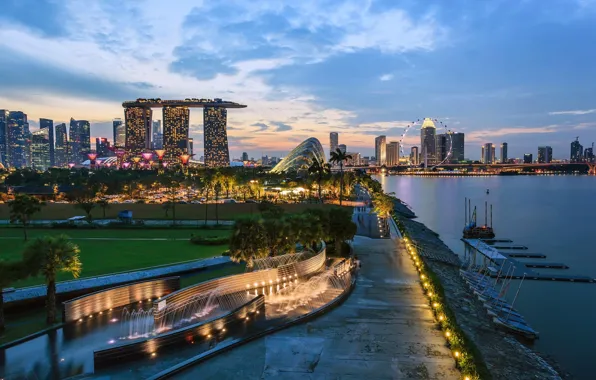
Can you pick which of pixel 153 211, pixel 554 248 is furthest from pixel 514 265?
pixel 153 211

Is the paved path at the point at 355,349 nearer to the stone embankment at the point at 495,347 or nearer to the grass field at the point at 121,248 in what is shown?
the stone embankment at the point at 495,347

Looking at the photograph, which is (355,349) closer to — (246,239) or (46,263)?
(246,239)

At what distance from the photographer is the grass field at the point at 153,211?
46.0 meters

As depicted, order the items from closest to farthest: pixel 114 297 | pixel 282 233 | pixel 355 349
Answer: pixel 355 349, pixel 114 297, pixel 282 233

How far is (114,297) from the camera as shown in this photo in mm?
15883

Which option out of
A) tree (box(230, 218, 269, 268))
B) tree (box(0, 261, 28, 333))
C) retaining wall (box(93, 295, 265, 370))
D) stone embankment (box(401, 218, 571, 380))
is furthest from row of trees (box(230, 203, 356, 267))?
tree (box(0, 261, 28, 333))

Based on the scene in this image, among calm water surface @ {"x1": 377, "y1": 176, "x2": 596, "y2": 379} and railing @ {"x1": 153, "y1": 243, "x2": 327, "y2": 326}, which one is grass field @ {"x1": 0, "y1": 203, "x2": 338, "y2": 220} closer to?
calm water surface @ {"x1": 377, "y1": 176, "x2": 596, "y2": 379}

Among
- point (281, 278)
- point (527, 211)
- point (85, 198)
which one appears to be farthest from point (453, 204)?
point (281, 278)

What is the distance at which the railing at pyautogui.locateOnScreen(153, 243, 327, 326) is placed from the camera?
14738 millimetres

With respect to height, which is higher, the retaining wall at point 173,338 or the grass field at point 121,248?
the grass field at point 121,248

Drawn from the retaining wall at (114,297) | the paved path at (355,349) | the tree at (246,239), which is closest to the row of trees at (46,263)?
the retaining wall at (114,297)

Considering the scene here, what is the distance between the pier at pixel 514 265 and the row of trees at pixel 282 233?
11.8m

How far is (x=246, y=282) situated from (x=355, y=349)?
6.39m

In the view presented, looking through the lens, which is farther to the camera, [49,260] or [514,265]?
[514,265]
